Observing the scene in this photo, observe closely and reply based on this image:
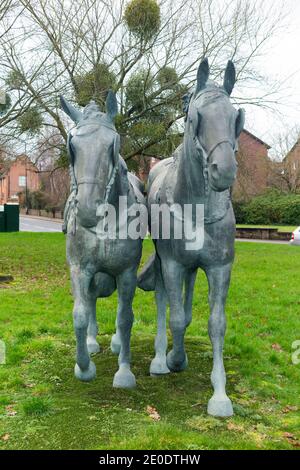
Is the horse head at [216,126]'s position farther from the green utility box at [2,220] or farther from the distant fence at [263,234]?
the green utility box at [2,220]

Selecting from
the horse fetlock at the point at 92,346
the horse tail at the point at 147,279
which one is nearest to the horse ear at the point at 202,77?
the horse tail at the point at 147,279

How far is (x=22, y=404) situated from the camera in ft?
13.3

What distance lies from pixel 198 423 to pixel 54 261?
1122 centimetres

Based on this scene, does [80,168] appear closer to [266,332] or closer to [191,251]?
[191,251]

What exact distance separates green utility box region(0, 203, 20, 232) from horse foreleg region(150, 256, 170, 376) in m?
22.5

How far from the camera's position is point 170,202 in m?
4.04

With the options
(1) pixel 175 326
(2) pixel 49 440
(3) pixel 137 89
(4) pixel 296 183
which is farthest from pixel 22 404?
(4) pixel 296 183

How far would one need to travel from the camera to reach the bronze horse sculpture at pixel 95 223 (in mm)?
3279

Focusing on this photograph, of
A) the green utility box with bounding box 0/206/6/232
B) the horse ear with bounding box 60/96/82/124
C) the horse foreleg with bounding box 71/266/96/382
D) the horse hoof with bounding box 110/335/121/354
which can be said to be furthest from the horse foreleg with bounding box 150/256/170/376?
the green utility box with bounding box 0/206/6/232

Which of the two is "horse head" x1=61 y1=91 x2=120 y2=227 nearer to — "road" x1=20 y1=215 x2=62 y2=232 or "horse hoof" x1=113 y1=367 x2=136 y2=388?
"horse hoof" x1=113 y1=367 x2=136 y2=388

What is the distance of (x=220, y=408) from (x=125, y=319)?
1.08m
